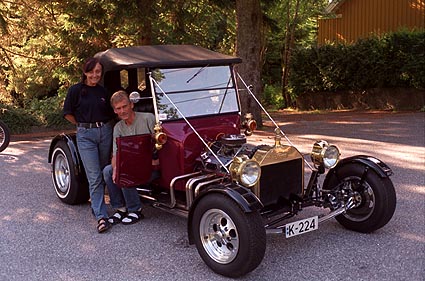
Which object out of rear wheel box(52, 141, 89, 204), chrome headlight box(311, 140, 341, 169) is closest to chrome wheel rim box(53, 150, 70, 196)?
rear wheel box(52, 141, 89, 204)

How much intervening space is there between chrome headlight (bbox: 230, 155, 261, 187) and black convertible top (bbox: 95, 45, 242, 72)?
151 centimetres

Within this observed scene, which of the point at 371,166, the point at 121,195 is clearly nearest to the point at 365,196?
the point at 371,166

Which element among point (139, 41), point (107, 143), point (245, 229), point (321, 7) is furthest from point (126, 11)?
point (321, 7)

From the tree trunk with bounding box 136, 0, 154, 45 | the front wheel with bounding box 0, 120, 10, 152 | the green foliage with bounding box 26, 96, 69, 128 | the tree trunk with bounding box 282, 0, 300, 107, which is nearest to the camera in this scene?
the front wheel with bounding box 0, 120, 10, 152

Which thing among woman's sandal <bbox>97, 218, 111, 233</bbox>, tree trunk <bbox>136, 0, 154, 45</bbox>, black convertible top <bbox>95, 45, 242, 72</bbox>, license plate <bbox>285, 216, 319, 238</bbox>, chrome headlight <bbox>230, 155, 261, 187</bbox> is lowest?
woman's sandal <bbox>97, 218, 111, 233</bbox>

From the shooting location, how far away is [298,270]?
4.30 meters

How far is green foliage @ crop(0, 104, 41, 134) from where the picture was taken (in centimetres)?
1483

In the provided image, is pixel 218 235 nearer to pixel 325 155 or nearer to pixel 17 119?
pixel 325 155

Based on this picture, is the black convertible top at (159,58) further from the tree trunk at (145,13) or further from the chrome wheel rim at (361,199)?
the tree trunk at (145,13)

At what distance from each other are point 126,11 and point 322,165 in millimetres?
9609

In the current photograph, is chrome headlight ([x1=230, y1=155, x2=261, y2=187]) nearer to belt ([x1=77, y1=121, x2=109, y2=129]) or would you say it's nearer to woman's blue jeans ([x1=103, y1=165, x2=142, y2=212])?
woman's blue jeans ([x1=103, y1=165, x2=142, y2=212])

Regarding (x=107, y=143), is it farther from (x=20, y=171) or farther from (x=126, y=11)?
(x=126, y=11)

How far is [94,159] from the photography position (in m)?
5.62

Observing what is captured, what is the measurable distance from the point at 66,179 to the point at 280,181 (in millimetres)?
3024
